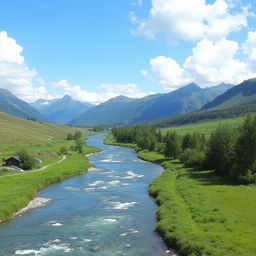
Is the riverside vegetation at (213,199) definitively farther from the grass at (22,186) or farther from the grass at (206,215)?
the grass at (22,186)

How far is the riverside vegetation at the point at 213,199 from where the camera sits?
4375 centimetres

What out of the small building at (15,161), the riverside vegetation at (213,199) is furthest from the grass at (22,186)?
the riverside vegetation at (213,199)

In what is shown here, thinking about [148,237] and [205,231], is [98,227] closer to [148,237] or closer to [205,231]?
[148,237]

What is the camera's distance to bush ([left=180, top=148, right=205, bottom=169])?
113 meters

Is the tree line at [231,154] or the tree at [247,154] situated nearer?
the tree at [247,154]

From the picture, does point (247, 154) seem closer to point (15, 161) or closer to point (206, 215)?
point (206, 215)

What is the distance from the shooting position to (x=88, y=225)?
55531 mm

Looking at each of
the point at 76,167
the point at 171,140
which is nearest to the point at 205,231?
the point at 76,167

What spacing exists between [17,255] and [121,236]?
14.7 metres

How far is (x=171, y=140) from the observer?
14375 centimetres

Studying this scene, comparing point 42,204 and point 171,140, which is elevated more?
point 171,140

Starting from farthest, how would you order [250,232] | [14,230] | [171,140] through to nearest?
1. [171,140]
2. [14,230]
3. [250,232]

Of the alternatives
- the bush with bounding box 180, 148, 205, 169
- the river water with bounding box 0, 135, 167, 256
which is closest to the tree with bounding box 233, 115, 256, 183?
the river water with bounding box 0, 135, 167, 256

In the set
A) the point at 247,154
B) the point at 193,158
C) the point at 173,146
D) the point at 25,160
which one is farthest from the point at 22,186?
the point at 173,146
